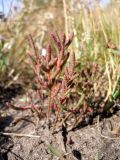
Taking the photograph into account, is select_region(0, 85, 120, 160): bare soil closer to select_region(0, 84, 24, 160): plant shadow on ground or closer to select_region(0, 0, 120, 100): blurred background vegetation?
select_region(0, 84, 24, 160): plant shadow on ground

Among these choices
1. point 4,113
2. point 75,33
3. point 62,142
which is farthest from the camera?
point 75,33

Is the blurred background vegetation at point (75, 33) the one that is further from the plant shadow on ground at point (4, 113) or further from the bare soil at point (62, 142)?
the bare soil at point (62, 142)

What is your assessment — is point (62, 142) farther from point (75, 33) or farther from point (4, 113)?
point (75, 33)

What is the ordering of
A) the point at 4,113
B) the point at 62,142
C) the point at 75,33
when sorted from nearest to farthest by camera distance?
the point at 62,142, the point at 4,113, the point at 75,33

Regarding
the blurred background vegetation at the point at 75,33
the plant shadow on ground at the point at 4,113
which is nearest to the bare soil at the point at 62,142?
the plant shadow on ground at the point at 4,113

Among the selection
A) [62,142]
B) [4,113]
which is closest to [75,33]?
[4,113]

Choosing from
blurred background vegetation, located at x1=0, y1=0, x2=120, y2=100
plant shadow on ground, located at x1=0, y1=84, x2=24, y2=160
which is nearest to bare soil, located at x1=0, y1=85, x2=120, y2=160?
plant shadow on ground, located at x1=0, y1=84, x2=24, y2=160

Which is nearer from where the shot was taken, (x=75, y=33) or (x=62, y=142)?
(x=62, y=142)
